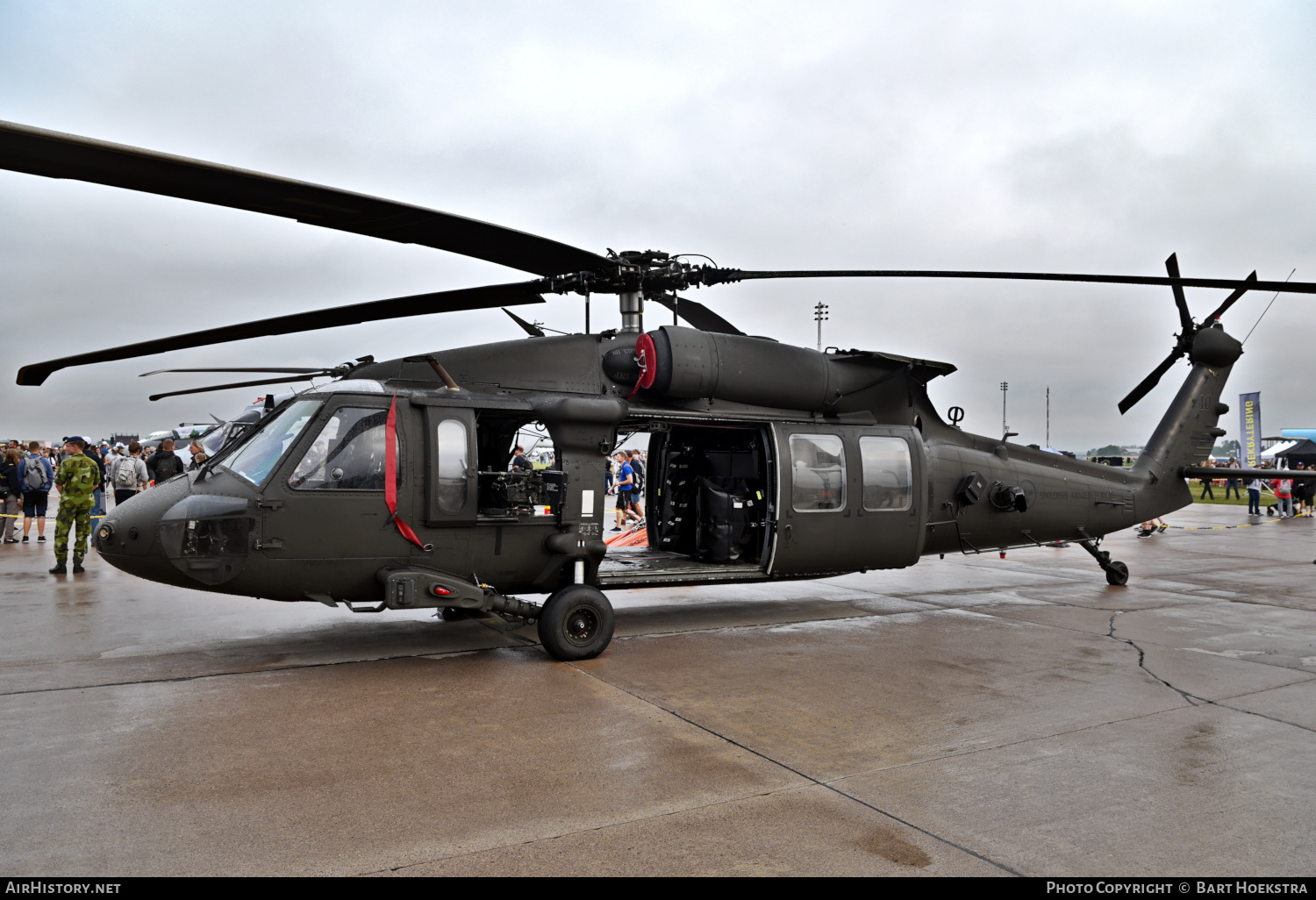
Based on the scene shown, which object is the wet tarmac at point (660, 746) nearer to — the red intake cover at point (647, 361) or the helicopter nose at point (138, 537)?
the helicopter nose at point (138, 537)

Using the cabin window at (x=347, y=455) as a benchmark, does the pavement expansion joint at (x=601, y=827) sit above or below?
below

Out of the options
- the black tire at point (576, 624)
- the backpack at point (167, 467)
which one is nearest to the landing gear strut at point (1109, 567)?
the black tire at point (576, 624)

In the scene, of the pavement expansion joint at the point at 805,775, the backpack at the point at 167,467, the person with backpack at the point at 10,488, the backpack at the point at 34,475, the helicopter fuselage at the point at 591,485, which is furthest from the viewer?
the person with backpack at the point at 10,488

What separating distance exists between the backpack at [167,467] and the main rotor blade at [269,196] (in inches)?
375

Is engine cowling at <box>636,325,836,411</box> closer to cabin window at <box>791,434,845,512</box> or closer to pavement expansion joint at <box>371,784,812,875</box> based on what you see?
cabin window at <box>791,434,845,512</box>

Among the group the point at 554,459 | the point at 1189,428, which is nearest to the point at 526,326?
the point at 554,459

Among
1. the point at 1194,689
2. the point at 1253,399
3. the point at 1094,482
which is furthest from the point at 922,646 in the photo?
the point at 1253,399

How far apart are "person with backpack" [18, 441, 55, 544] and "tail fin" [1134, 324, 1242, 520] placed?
709 inches

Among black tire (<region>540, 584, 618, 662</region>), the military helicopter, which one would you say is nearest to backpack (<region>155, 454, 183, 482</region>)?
the military helicopter

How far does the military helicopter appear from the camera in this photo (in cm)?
618

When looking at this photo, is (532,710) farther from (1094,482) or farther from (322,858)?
(1094,482)

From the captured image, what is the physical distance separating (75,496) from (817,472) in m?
9.93

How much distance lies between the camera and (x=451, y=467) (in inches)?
269

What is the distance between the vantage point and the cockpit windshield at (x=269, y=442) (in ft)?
21.1
